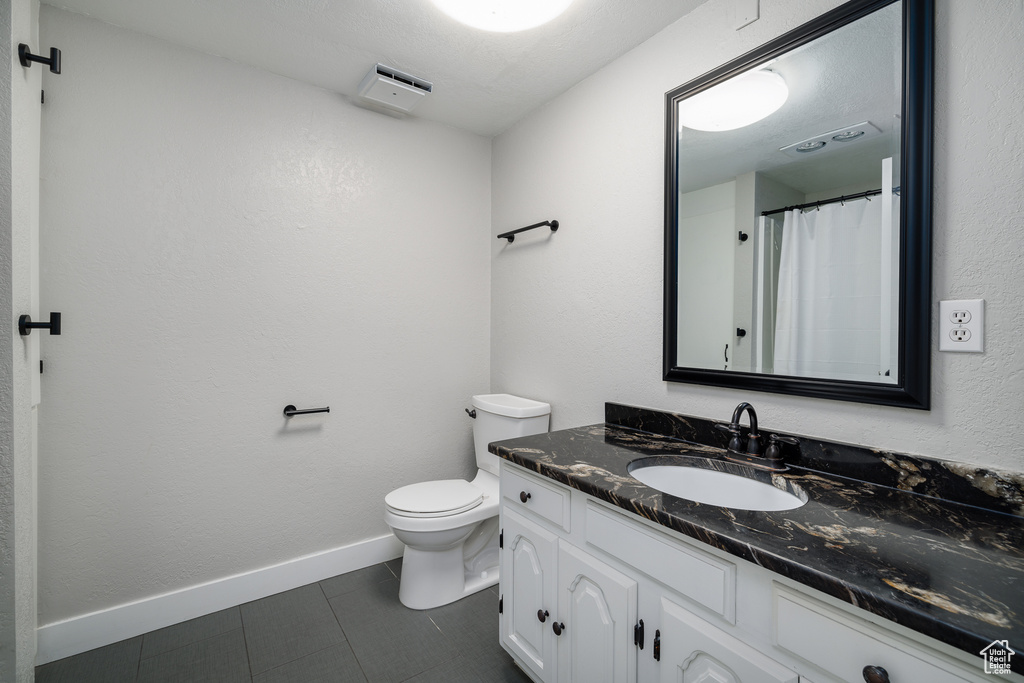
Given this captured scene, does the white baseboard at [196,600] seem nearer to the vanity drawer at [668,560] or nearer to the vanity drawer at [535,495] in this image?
the vanity drawer at [535,495]

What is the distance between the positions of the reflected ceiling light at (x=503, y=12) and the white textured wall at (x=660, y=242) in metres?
0.53

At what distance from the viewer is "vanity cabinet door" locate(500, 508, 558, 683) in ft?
4.55

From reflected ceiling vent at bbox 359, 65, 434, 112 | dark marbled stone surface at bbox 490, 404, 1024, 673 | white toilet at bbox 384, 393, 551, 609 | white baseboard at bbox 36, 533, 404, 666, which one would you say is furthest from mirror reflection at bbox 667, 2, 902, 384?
white baseboard at bbox 36, 533, 404, 666

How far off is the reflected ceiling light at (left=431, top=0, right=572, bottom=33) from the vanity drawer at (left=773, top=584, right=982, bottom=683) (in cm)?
173

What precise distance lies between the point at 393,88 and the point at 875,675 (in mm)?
2478

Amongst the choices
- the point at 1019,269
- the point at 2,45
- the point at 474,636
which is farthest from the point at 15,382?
the point at 1019,269

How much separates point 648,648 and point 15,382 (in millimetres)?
1707

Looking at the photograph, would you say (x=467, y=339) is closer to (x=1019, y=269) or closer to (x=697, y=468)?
(x=697, y=468)

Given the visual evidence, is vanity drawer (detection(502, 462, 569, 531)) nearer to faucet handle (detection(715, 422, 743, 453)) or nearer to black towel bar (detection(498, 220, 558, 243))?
faucet handle (detection(715, 422, 743, 453))

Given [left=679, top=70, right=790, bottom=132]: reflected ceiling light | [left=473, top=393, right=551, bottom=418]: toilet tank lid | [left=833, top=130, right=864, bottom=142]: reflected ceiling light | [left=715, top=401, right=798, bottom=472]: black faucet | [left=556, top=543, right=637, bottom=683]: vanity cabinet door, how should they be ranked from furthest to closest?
[left=473, top=393, right=551, bottom=418]: toilet tank lid → [left=679, top=70, right=790, bottom=132]: reflected ceiling light → [left=715, top=401, right=798, bottom=472]: black faucet → [left=833, top=130, right=864, bottom=142]: reflected ceiling light → [left=556, top=543, right=637, bottom=683]: vanity cabinet door

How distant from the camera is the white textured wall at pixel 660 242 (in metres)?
1.03

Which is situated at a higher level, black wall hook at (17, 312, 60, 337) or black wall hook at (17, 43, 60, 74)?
black wall hook at (17, 43, 60, 74)

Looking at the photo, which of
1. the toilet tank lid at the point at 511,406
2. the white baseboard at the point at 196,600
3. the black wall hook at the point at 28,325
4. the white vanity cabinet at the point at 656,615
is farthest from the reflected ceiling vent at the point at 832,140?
the white baseboard at the point at 196,600

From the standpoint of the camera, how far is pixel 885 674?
0.70 m
